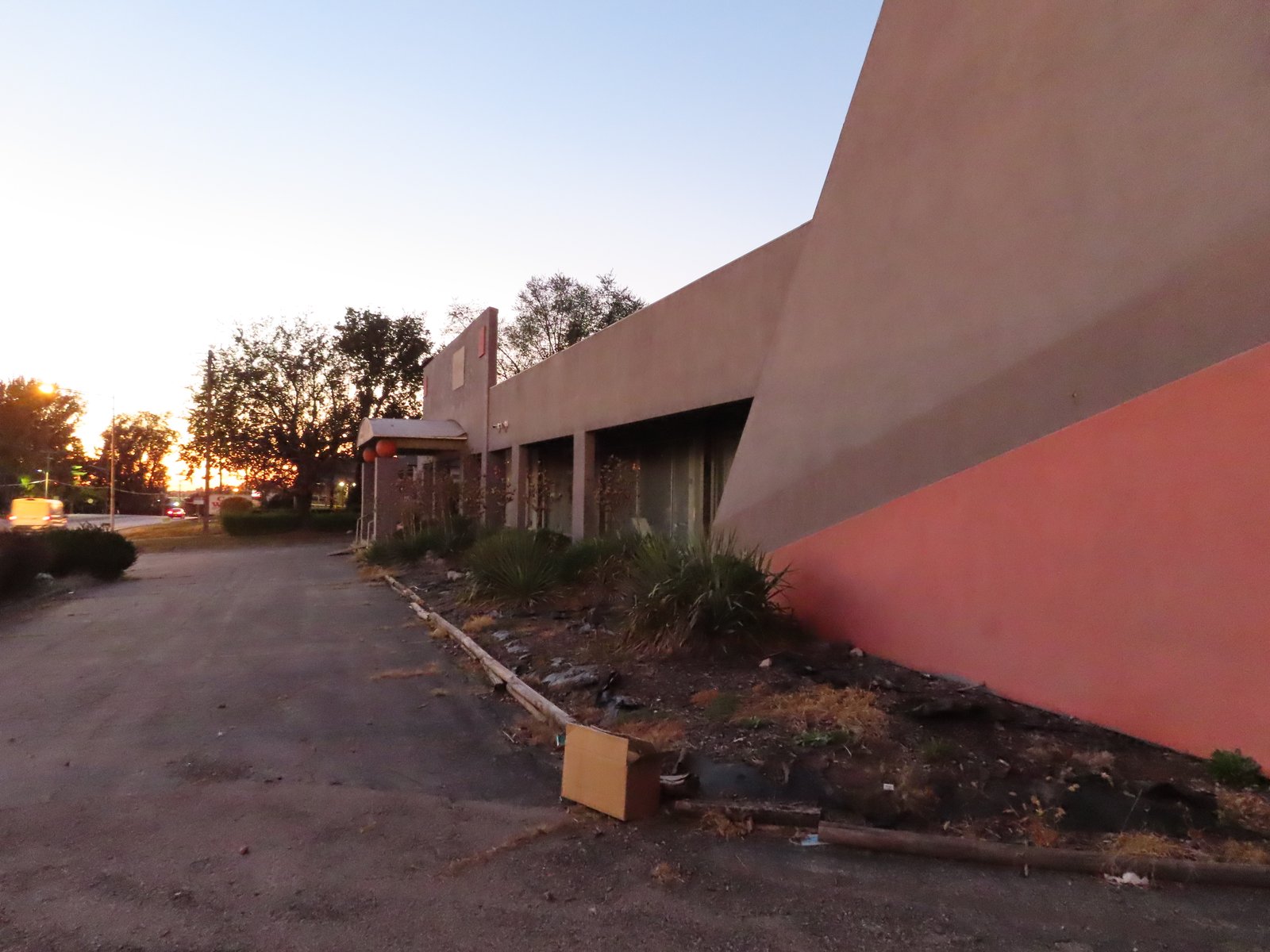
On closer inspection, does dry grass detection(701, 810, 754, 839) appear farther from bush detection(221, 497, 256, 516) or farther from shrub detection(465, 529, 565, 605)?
bush detection(221, 497, 256, 516)

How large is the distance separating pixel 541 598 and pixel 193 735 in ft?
18.5

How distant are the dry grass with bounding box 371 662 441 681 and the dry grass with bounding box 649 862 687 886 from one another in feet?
16.1

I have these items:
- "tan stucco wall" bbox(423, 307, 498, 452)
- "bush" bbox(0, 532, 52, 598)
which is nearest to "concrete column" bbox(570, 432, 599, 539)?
"tan stucco wall" bbox(423, 307, 498, 452)

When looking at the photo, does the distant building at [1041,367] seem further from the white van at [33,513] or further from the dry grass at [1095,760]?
the white van at [33,513]

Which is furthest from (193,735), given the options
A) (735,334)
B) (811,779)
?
(735,334)

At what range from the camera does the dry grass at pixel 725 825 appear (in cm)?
439

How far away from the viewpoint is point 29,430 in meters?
51.7

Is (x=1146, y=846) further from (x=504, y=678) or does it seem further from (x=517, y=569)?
(x=517, y=569)

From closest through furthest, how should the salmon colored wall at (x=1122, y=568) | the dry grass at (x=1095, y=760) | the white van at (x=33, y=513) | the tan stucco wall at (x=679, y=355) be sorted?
the salmon colored wall at (x=1122, y=568), the dry grass at (x=1095, y=760), the tan stucco wall at (x=679, y=355), the white van at (x=33, y=513)

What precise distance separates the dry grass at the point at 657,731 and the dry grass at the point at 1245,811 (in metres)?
2.97

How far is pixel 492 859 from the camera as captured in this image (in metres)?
4.12

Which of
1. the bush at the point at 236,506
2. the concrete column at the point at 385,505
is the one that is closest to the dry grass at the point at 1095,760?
the concrete column at the point at 385,505

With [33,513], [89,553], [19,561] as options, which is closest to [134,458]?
[33,513]

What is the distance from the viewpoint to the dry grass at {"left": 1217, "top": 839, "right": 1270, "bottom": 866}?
383cm
